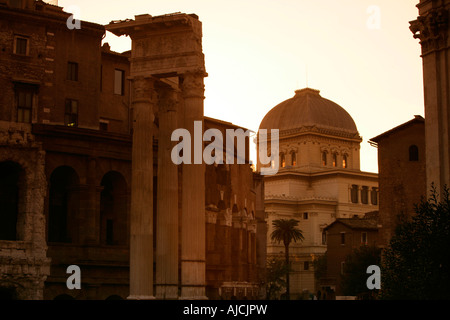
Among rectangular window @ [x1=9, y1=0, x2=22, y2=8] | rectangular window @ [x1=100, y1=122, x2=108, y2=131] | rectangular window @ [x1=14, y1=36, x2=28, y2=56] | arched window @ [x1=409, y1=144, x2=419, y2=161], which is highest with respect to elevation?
rectangular window @ [x1=9, y1=0, x2=22, y2=8]

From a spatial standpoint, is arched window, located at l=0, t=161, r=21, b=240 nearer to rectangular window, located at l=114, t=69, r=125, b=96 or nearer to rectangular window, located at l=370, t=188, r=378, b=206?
rectangular window, located at l=114, t=69, r=125, b=96

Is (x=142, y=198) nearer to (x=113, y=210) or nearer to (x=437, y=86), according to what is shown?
(x=113, y=210)

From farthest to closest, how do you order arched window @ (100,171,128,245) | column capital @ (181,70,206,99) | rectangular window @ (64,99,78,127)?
arched window @ (100,171,128,245)
rectangular window @ (64,99,78,127)
column capital @ (181,70,206,99)

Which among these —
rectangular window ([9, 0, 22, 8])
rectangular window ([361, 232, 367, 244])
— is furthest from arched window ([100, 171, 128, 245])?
rectangular window ([361, 232, 367, 244])

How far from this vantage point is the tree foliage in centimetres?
2475

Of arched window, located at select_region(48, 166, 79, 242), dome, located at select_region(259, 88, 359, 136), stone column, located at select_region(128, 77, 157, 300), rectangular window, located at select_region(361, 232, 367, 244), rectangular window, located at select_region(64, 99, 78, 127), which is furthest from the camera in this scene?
dome, located at select_region(259, 88, 359, 136)

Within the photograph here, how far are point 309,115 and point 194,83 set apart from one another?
4007 inches

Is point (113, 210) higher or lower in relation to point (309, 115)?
lower

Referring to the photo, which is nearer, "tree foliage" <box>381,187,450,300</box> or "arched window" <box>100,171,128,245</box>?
"tree foliage" <box>381,187,450,300</box>

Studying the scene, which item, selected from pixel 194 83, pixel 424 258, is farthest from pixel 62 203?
pixel 424 258

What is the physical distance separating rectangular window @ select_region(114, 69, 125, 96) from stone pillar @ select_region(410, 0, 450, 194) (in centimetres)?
2285

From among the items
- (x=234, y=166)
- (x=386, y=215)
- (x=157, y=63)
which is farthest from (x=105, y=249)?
(x=386, y=215)

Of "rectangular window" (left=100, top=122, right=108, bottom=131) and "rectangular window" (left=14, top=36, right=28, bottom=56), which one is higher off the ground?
"rectangular window" (left=14, top=36, right=28, bottom=56)

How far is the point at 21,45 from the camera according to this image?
46.5 m
